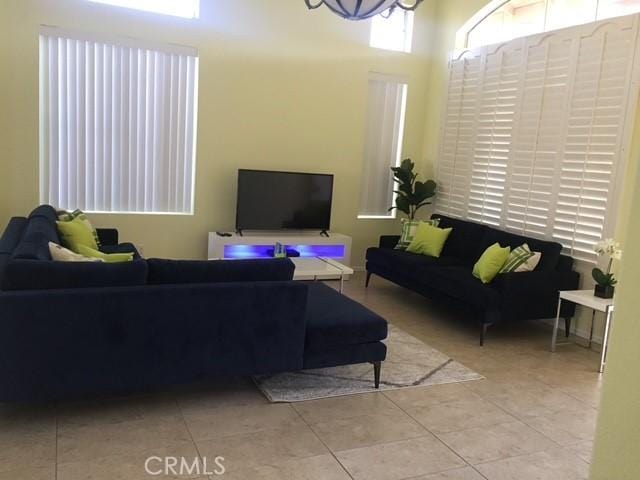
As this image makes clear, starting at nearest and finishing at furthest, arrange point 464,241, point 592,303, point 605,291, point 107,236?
point 592,303 → point 605,291 → point 107,236 → point 464,241

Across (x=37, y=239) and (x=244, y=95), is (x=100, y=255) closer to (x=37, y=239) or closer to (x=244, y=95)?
(x=37, y=239)

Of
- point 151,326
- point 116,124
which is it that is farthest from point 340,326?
point 116,124

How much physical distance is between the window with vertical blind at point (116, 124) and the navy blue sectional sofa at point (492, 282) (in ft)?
8.83

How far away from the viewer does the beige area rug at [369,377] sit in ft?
11.6

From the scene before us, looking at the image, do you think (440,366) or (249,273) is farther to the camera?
(440,366)

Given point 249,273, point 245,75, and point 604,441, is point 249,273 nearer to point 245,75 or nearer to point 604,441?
point 604,441

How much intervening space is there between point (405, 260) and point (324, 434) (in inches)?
120

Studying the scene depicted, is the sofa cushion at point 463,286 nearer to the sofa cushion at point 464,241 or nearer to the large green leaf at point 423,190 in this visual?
the sofa cushion at point 464,241

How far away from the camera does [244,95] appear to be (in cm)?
641

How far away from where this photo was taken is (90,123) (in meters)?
5.87

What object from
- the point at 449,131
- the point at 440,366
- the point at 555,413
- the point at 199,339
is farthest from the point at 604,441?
the point at 449,131

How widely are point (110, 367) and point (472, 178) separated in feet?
15.8
